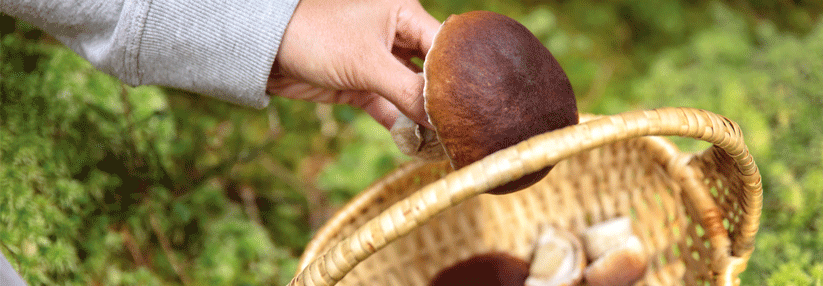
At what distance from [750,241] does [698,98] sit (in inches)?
43.6

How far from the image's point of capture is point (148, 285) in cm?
132

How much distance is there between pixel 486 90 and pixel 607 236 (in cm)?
77

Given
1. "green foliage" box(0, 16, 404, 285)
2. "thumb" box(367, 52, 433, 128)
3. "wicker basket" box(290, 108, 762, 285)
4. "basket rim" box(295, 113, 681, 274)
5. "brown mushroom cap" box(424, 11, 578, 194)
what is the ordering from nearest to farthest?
"wicker basket" box(290, 108, 762, 285), "brown mushroom cap" box(424, 11, 578, 194), "thumb" box(367, 52, 433, 128), "green foliage" box(0, 16, 404, 285), "basket rim" box(295, 113, 681, 274)

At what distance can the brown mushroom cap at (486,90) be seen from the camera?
30.8 inches

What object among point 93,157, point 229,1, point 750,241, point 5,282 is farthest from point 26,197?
point 750,241

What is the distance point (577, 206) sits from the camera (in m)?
1.49

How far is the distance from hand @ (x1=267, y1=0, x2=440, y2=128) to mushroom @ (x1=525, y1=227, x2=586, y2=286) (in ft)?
2.10

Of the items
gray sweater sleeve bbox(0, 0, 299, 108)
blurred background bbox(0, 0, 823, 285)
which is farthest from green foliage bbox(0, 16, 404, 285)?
gray sweater sleeve bbox(0, 0, 299, 108)

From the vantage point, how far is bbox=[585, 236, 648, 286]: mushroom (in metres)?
1.21

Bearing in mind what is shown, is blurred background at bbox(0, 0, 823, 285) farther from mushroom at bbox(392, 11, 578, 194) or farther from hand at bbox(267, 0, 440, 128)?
mushroom at bbox(392, 11, 578, 194)

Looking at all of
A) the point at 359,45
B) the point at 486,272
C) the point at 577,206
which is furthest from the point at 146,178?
the point at 577,206

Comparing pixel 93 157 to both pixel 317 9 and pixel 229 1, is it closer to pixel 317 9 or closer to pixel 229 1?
pixel 229 1

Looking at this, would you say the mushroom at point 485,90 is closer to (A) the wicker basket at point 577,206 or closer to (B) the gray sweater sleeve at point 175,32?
(A) the wicker basket at point 577,206

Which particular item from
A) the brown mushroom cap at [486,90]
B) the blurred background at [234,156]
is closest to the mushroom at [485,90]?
the brown mushroom cap at [486,90]
